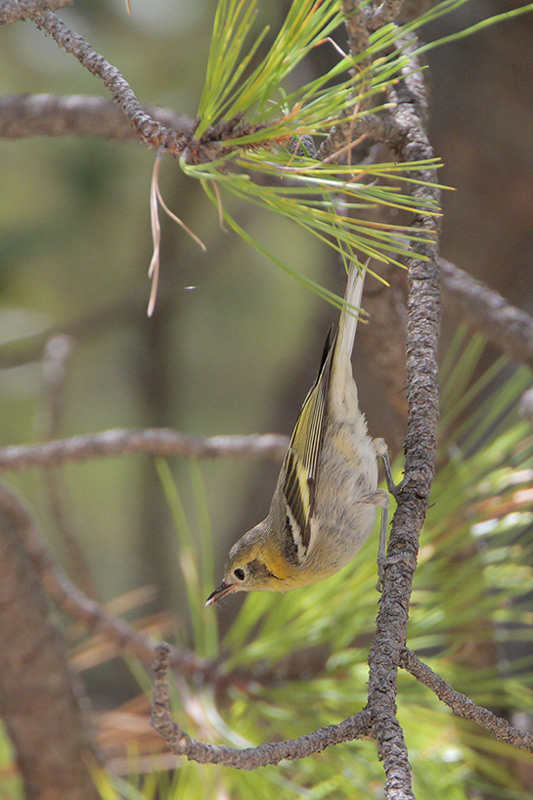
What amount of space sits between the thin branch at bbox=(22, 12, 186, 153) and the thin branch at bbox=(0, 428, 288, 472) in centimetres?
65

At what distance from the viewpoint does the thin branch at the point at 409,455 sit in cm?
37

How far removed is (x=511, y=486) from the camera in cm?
97

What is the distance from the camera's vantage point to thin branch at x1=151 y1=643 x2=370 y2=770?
1.20ft

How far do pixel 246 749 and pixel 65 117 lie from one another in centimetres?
77

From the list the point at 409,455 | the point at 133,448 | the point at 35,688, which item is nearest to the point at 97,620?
the point at 35,688

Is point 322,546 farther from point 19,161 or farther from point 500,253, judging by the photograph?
point 19,161

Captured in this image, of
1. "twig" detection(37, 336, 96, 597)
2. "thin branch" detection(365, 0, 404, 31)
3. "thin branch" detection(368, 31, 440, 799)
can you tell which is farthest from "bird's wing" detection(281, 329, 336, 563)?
"twig" detection(37, 336, 96, 597)

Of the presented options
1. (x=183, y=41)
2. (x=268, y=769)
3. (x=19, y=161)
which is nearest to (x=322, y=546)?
(x=268, y=769)

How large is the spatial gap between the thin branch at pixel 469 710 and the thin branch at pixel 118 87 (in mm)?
317

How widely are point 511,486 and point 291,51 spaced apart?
69cm

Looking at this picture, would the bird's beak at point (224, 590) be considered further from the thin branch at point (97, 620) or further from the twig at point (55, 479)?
the twig at point (55, 479)

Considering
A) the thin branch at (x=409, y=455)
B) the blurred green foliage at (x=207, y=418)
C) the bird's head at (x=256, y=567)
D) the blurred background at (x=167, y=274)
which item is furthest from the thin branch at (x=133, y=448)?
the thin branch at (x=409, y=455)

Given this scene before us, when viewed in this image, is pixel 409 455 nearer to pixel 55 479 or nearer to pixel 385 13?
pixel 385 13

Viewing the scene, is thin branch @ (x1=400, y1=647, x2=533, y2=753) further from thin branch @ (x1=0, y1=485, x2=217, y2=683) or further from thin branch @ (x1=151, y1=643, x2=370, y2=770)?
thin branch @ (x1=0, y1=485, x2=217, y2=683)
